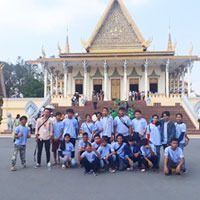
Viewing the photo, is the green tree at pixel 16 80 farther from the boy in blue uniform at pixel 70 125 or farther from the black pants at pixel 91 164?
the black pants at pixel 91 164

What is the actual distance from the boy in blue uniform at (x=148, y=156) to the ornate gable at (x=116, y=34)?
17865 millimetres

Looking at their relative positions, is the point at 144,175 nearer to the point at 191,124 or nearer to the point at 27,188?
the point at 27,188

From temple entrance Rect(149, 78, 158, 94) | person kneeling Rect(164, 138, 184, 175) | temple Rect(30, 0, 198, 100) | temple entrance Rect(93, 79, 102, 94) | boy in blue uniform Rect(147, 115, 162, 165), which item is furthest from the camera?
temple entrance Rect(93, 79, 102, 94)

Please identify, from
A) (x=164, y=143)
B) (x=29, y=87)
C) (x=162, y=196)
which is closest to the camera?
(x=162, y=196)

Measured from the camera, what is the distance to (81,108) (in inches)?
637

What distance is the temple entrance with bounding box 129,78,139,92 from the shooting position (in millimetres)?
21906

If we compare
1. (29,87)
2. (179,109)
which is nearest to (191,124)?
(179,109)

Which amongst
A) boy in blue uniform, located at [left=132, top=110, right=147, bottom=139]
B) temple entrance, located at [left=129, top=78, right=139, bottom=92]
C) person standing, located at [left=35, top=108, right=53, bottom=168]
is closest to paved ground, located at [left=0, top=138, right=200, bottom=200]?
person standing, located at [left=35, top=108, right=53, bottom=168]

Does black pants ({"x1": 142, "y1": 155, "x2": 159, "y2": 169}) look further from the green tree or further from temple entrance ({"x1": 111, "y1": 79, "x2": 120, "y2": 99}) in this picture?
the green tree

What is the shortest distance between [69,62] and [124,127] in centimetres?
1548

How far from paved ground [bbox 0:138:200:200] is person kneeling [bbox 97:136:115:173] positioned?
251mm

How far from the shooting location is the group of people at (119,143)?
4.73m

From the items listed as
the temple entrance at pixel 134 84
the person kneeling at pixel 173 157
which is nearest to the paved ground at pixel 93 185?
the person kneeling at pixel 173 157

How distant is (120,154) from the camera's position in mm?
4926
